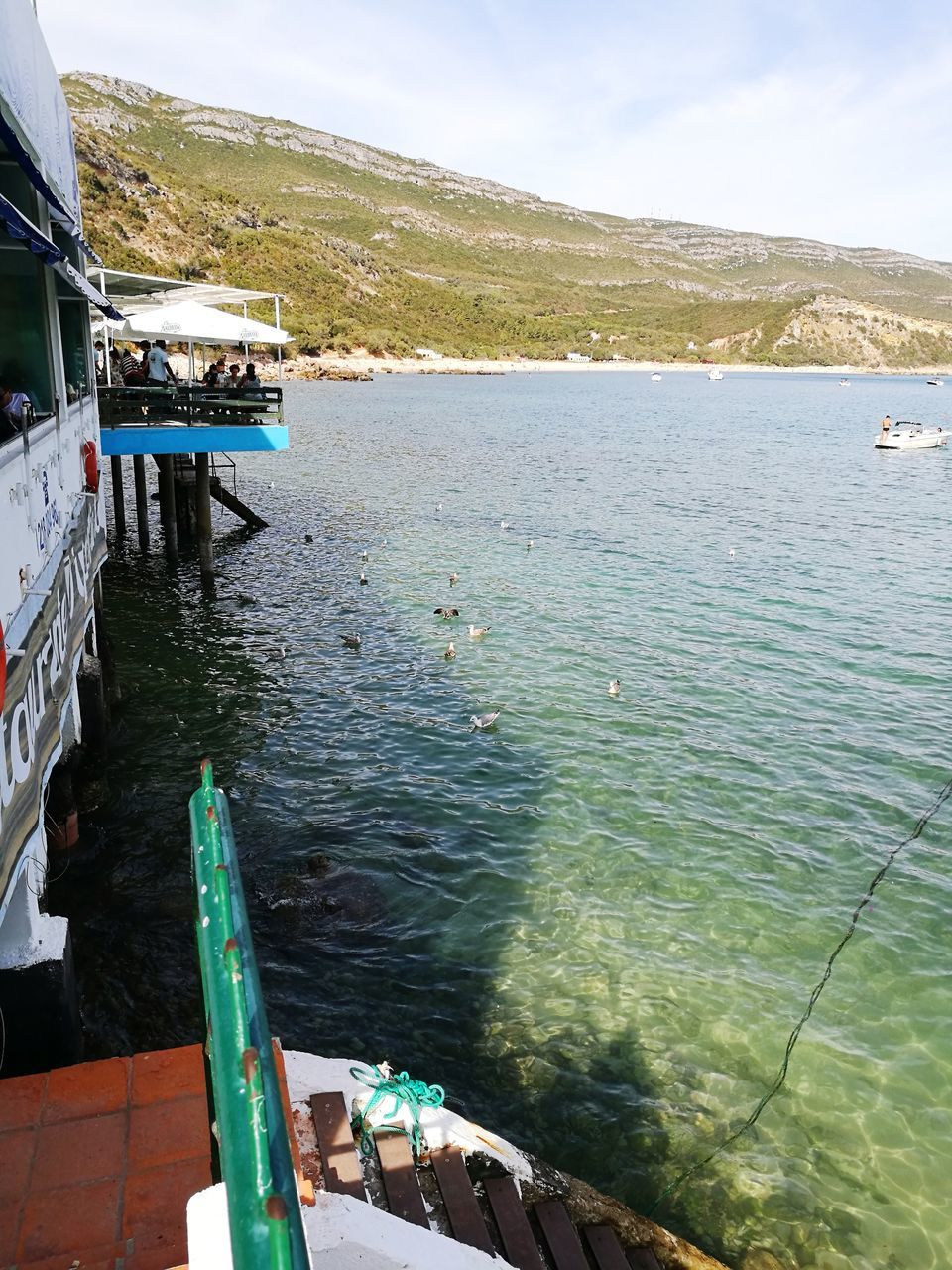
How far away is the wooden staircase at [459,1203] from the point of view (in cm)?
482

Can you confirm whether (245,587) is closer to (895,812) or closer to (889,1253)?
(895,812)

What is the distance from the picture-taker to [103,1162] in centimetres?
446

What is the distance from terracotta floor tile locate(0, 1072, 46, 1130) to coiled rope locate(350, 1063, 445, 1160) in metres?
1.68

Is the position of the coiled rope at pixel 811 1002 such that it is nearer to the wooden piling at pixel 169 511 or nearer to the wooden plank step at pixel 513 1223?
the wooden plank step at pixel 513 1223

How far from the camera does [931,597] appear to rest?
22.2 metres

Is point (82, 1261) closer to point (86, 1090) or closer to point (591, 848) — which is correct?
point (86, 1090)

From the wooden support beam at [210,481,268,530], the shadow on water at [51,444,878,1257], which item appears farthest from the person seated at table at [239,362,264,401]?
the shadow on water at [51,444,878,1257]

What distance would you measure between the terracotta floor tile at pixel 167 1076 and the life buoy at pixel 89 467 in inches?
336

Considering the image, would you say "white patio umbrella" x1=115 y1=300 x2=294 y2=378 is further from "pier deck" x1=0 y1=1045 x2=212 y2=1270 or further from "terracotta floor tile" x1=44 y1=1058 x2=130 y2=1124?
"pier deck" x1=0 y1=1045 x2=212 y2=1270

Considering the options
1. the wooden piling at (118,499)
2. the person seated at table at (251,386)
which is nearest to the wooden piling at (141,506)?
the wooden piling at (118,499)

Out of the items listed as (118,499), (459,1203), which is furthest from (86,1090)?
(118,499)

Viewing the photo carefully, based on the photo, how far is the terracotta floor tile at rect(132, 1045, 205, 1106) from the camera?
489 centimetres

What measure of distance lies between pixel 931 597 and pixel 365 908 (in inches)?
704

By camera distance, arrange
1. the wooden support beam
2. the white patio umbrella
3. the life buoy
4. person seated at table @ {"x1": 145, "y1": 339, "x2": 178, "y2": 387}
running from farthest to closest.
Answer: the wooden support beam
person seated at table @ {"x1": 145, "y1": 339, "x2": 178, "y2": 387}
the white patio umbrella
the life buoy
